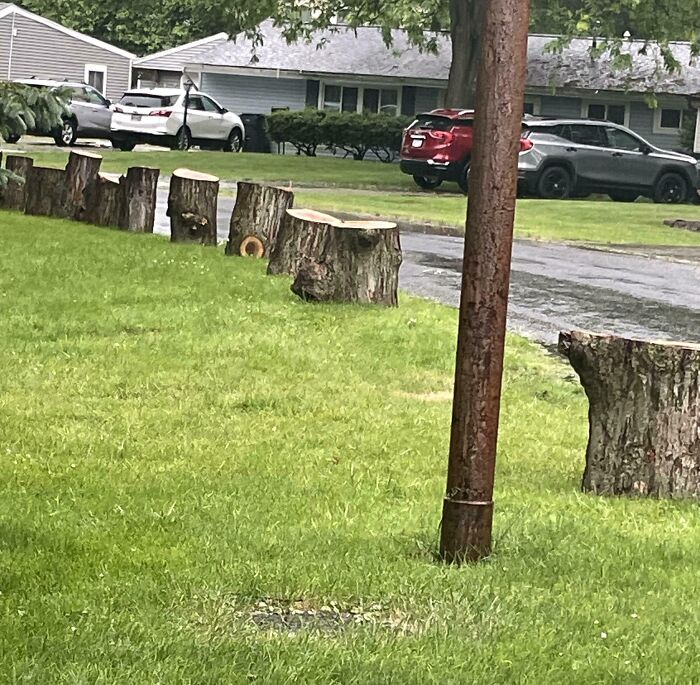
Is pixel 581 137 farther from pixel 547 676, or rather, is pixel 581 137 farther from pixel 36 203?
pixel 547 676

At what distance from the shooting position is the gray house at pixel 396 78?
43.5 meters

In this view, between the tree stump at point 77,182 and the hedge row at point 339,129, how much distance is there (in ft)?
82.1

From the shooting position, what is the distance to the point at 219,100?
48125 millimetres

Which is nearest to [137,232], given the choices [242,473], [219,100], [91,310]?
[91,310]

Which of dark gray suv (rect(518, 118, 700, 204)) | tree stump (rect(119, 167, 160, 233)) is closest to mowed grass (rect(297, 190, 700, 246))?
dark gray suv (rect(518, 118, 700, 204))

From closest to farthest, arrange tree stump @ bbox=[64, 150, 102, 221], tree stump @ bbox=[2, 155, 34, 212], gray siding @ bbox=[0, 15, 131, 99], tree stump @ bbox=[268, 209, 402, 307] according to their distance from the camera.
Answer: tree stump @ bbox=[268, 209, 402, 307] → tree stump @ bbox=[64, 150, 102, 221] → tree stump @ bbox=[2, 155, 34, 212] → gray siding @ bbox=[0, 15, 131, 99]

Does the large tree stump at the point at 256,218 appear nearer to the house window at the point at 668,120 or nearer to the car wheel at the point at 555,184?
the car wheel at the point at 555,184

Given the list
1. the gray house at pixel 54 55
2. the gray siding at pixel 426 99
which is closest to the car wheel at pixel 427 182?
the gray siding at pixel 426 99

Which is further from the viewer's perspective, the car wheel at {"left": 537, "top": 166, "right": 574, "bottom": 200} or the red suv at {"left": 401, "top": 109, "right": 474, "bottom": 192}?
the car wheel at {"left": 537, "top": 166, "right": 574, "bottom": 200}

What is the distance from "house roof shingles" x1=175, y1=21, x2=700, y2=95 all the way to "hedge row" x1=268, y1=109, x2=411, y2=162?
2061 millimetres

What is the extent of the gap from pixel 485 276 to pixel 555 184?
2558cm

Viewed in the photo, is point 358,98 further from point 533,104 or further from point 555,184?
point 555,184

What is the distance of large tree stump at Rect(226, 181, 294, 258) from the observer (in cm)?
1470

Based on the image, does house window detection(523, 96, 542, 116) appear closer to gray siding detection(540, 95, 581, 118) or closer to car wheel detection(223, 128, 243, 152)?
gray siding detection(540, 95, 581, 118)
